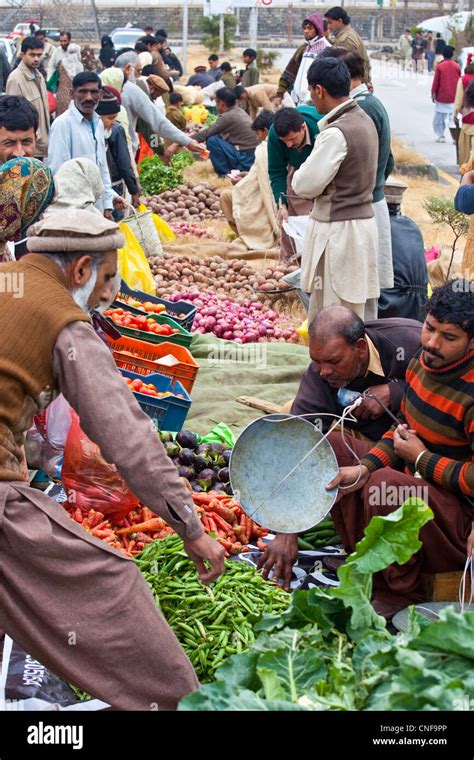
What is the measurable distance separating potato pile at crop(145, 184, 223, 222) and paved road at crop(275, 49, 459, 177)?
5.29m

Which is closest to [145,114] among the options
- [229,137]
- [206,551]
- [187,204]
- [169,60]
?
[187,204]

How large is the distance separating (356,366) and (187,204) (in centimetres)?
806

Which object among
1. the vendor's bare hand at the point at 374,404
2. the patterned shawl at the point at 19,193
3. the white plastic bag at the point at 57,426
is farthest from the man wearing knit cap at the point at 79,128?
the vendor's bare hand at the point at 374,404

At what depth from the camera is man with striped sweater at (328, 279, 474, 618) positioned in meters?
3.70

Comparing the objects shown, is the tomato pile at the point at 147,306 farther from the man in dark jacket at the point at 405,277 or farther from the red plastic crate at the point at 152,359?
the man in dark jacket at the point at 405,277

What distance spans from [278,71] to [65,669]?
34.2 meters

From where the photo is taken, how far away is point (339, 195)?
5.86 metres

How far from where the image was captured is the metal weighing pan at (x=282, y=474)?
3822mm

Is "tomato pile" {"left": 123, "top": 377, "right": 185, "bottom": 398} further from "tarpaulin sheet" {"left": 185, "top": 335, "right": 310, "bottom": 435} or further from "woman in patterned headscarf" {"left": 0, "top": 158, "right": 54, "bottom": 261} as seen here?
"woman in patterned headscarf" {"left": 0, "top": 158, "right": 54, "bottom": 261}

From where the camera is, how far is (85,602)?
274cm

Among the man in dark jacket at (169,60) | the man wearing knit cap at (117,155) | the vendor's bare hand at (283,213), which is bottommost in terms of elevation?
the vendor's bare hand at (283,213)

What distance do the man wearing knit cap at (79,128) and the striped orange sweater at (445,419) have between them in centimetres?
382

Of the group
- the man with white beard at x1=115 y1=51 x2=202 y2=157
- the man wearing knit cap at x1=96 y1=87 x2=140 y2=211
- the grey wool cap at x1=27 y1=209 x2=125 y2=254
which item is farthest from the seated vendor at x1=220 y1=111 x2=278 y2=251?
the grey wool cap at x1=27 y1=209 x2=125 y2=254
